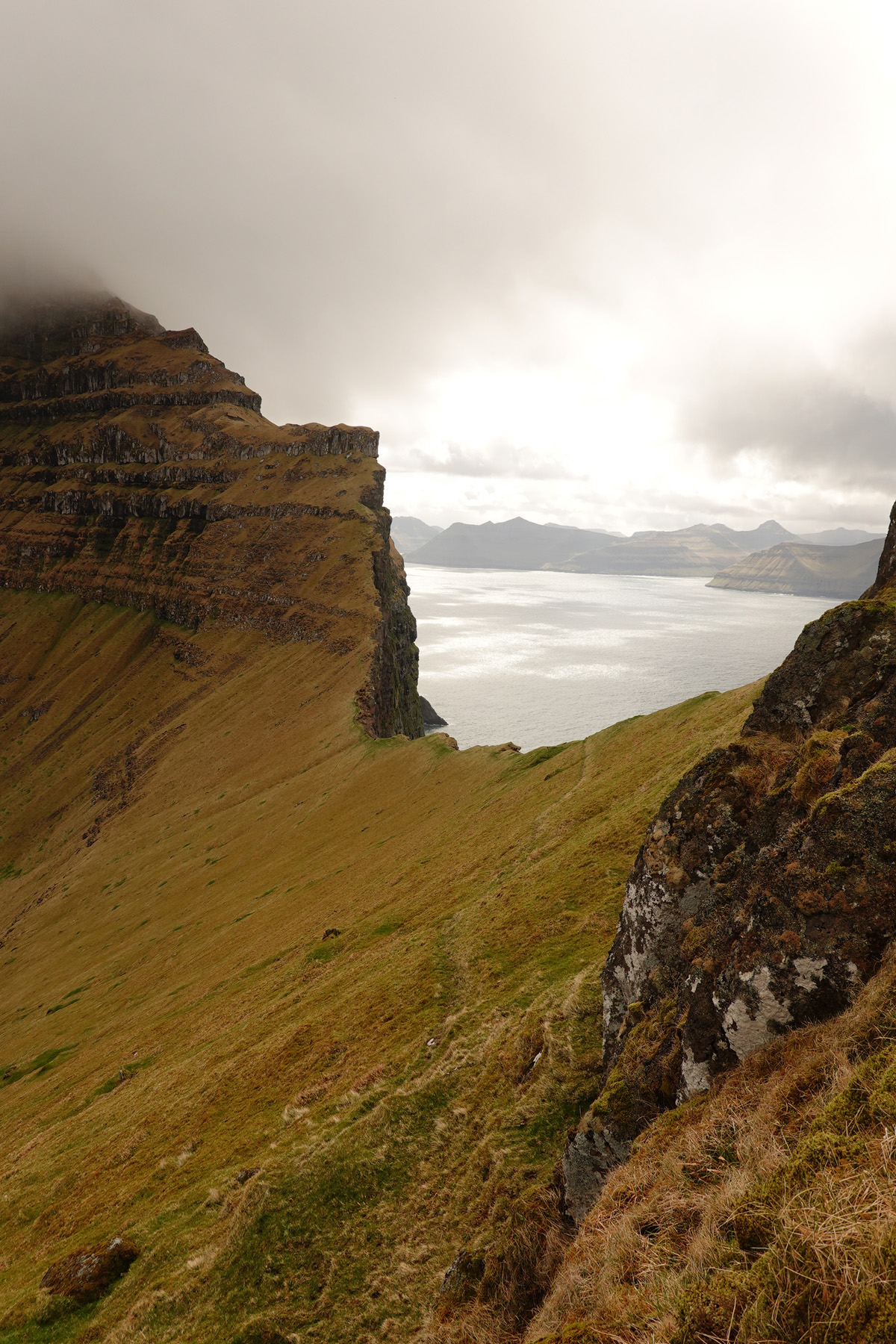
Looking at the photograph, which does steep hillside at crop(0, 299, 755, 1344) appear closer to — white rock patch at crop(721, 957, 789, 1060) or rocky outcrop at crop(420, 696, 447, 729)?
white rock patch at crop(721, 957, 789, 1060)

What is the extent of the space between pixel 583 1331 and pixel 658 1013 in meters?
5.69

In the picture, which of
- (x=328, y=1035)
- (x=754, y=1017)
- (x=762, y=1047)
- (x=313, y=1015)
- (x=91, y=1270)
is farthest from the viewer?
(x=313, y=1015)

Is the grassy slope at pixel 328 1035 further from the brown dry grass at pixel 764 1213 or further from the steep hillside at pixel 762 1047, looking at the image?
the brown dry grass at pixel 764 1213

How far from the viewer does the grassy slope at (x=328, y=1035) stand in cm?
1363

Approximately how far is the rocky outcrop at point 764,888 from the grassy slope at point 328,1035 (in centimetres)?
323

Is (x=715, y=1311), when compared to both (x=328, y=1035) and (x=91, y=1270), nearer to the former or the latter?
(x=91, y=1270)

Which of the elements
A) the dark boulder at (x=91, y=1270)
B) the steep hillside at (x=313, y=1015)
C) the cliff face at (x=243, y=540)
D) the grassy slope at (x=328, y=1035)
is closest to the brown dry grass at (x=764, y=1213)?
the steep hillside at (x=313, y=1015)

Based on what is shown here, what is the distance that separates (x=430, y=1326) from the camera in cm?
1068

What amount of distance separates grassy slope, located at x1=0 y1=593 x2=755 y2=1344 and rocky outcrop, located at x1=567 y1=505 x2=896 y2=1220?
10.6 feet

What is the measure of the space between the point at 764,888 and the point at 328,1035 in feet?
65.1

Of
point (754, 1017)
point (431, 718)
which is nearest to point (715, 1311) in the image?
point (754, 1017)

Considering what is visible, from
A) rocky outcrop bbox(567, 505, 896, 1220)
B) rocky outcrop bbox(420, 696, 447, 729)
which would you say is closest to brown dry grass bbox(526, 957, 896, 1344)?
rocky outcrop bbox(567, 505, 896, 1220)

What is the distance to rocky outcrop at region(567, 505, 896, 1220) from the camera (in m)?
8.66

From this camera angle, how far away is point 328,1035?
913 inches
